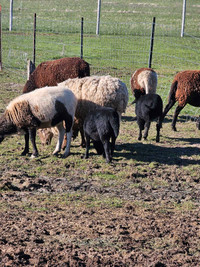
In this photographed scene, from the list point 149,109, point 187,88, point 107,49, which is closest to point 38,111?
point 149,109

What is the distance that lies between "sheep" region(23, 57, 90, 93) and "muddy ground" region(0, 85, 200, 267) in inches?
77.2

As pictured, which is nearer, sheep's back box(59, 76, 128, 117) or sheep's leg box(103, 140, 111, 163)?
sheep's leg box(103, 140, 111, 163)

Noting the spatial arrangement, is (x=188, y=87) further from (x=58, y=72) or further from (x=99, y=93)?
(x=58, y=72)

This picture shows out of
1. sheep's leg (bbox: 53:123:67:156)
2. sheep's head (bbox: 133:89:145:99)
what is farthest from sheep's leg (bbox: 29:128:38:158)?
sheep's head (bbox: 133:89:145:99)

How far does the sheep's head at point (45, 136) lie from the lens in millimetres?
9883

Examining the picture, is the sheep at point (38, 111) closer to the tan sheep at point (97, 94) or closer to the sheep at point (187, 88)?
the tan sheep at point (97, 94)

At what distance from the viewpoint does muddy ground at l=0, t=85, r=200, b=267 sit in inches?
216

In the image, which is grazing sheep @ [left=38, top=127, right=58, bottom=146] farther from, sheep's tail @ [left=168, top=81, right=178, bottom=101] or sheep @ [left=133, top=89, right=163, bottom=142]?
sheep's tail @ [left=168, top=81, right=178, bottom=101]

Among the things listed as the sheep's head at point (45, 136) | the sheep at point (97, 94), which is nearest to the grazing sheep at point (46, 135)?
the sheep's head at point (45, 136)

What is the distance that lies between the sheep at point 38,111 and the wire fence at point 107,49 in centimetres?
539

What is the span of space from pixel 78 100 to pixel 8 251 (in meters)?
4.68

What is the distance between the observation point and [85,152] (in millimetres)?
9320

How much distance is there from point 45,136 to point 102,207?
341 cm

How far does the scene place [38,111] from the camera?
346 inches
